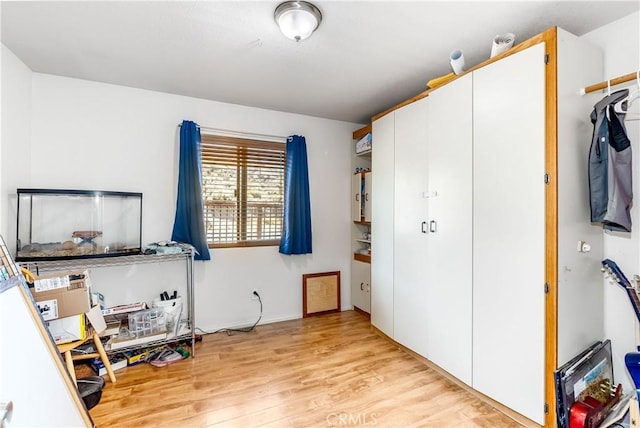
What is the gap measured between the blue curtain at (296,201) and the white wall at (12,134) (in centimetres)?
223

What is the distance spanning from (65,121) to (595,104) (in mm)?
3926

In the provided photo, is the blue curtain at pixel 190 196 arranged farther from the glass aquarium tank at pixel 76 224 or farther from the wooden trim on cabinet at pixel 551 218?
the wooden trim on cabinet at pixel 551 218

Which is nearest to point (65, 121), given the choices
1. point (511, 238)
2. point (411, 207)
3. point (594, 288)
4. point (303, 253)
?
point (303, 253)

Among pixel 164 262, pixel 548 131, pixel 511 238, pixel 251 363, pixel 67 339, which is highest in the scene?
pixel 548 131

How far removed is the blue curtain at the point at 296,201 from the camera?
3.27 m

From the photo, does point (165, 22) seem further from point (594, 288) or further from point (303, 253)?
point (594, 288)

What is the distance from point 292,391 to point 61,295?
1.66 meters

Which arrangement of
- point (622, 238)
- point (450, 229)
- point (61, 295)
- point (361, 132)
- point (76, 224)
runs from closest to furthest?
point (622, 238) < point (61, 295) < point (450, 229) < point (76, 224) < point (361, 132)

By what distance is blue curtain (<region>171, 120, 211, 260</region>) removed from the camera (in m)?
2.78

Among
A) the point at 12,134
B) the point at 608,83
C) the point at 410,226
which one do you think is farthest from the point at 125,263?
the point at 608,83

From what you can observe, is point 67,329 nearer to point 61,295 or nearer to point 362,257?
point 61,295

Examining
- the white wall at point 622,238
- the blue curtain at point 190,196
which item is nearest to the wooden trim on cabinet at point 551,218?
the white wall at point 622,238

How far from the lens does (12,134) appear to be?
2.15 metres

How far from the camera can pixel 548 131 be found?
157cm
